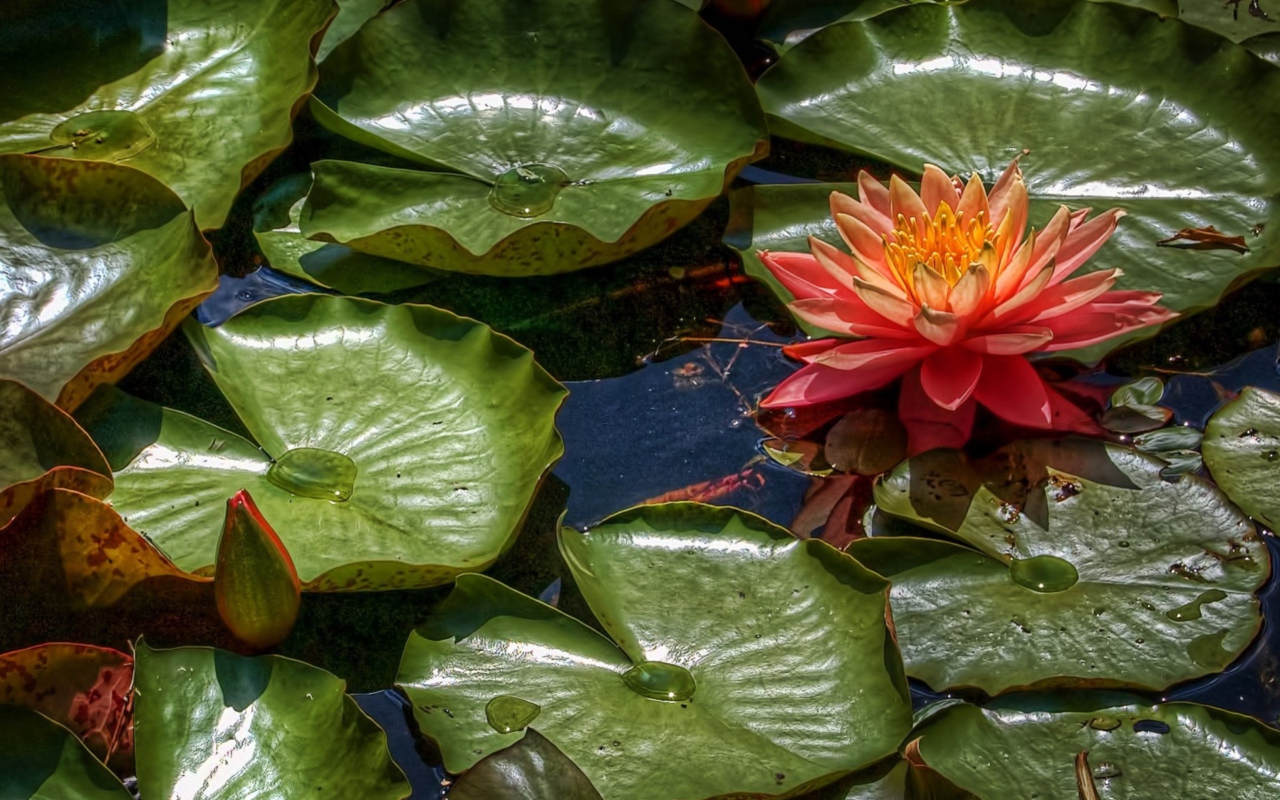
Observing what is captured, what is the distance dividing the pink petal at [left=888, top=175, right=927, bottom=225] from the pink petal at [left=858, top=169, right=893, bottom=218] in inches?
1.3

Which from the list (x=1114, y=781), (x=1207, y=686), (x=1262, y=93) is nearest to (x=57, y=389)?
(x=1114, y=781)

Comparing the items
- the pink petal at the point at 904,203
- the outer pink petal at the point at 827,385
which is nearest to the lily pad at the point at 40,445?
the outer pink petal at the point at 827,385

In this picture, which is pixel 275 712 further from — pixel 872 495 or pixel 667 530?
pixel 872 495

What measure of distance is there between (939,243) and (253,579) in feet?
3.97

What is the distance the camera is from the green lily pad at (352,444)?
1.81 metres

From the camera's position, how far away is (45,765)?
145 centimetres

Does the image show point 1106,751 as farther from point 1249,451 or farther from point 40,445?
point 40,445

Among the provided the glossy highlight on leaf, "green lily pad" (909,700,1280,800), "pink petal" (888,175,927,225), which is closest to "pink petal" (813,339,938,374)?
"pink petal" (888,175,927,225)

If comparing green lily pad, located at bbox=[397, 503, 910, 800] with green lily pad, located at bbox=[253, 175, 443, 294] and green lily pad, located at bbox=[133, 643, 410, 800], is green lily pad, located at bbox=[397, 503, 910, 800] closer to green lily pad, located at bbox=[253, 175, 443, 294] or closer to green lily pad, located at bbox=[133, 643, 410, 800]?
green lily pad, located at bbox=[133, 643, 410, 800]

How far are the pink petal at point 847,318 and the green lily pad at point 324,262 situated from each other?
2.50 feet

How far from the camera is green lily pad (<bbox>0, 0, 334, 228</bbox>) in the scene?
2352 millimetres

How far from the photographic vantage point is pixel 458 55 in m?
2.52

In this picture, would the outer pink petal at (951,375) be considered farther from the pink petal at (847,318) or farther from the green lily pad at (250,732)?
the green lily pad at (250,732)

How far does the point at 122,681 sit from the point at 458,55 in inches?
57.4
